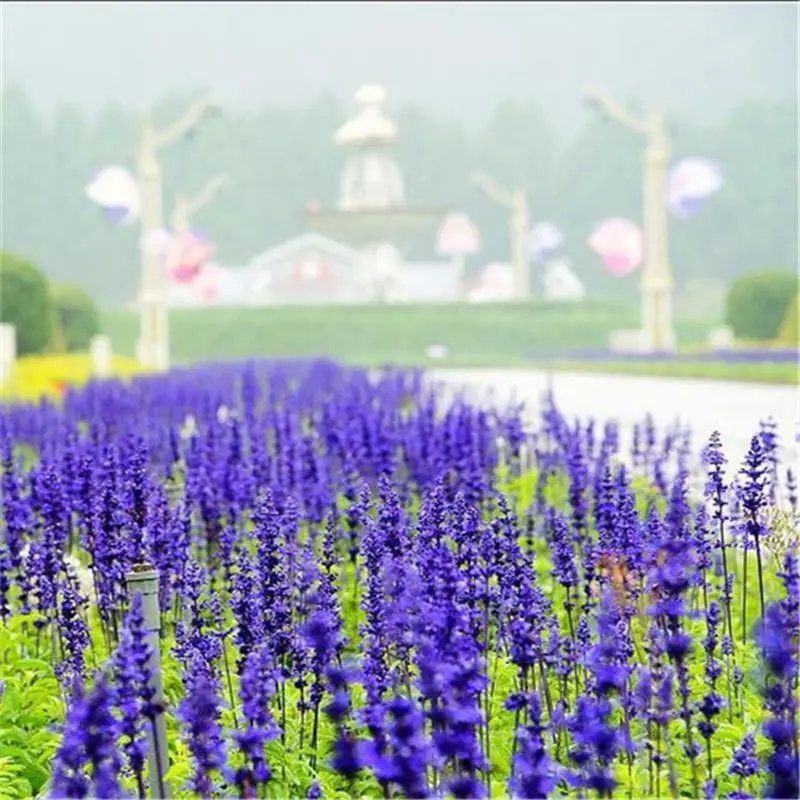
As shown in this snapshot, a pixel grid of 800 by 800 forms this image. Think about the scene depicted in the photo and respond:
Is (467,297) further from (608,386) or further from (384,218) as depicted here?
(608,386)

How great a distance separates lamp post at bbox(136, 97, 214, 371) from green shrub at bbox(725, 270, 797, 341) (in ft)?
37.1

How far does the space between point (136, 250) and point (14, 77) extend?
11478 millimetres

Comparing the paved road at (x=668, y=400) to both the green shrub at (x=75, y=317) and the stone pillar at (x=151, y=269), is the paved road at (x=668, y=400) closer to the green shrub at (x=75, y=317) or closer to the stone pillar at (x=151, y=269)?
the stone pillar at (x=151, y=269)

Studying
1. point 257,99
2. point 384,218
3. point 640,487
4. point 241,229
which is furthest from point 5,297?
point 257,99

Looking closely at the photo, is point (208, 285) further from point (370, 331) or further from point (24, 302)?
point (24, 302)

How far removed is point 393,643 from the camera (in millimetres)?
4336

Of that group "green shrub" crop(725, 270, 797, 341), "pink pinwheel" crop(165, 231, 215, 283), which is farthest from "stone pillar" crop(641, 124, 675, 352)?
"pink pinwheel" crop(165, 231, 215, 283)

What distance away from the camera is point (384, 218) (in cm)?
4778

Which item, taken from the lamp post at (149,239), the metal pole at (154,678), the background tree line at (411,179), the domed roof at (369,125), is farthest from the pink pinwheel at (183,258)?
the metal pole at (154,678)

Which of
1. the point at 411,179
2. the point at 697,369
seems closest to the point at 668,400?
the point at 697,369

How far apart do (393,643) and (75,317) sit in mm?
A: 28403

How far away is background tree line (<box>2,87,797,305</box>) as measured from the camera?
55375mm

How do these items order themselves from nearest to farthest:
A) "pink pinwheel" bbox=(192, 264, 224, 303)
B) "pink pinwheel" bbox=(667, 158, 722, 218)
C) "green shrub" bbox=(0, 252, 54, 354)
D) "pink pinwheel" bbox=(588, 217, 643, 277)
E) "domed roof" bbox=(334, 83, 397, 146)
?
"green shrub" bbox=(0, 252, 54, 354) → "pink pinwheel" bbox=(667, 158, 722, 218) → "domed roof" bbox=(334, 83, 397, 146) → "pink pinwheel" bbox=(588, 217, 643, 277) → "pink pinwheel" bbox=(192, 264, 224, 303)

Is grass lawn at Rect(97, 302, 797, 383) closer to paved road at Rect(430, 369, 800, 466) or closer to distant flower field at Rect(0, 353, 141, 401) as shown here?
paved road at Rect(430, 369, 800, 466)
